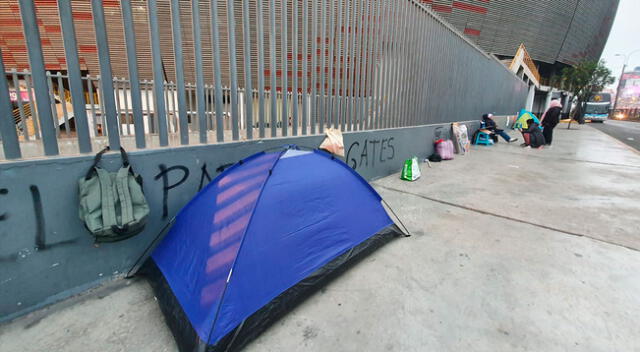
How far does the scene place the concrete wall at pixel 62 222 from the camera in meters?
1.74

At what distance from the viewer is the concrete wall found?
174 centimetres

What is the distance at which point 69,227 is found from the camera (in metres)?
1.92

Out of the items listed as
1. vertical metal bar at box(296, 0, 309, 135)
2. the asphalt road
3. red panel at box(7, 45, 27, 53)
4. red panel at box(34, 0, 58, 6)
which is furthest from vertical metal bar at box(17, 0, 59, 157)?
the asphalt road

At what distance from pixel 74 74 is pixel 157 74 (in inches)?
20.4

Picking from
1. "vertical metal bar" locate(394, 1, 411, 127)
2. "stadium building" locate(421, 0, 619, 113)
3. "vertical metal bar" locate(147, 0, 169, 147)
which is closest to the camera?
"vertical metal bar" locate(147, 0, 169, 147)

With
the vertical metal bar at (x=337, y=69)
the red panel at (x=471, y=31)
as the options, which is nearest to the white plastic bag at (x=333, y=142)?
the vertical metal bar at (x=337, y=69)

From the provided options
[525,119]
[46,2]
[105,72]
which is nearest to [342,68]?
[105,72]

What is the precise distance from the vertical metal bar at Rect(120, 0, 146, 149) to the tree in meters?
44.1

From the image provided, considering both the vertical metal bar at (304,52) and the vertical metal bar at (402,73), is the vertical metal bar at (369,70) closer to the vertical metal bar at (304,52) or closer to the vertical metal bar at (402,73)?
the vertical metal bar at (402,73)

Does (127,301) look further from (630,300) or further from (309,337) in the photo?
(630,300)

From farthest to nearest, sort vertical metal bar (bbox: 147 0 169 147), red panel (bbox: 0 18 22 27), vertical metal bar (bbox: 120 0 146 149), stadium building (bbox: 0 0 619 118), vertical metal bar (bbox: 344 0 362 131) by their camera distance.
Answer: red panel (bbox: 0 18 22 27) → stadium building (bbox: 0 0 619 118) → vertical metal bar (bbox: 344 0 362 131) → vertical metal bar (bbox: 147 0 169 147) → vertical metal bar (bbox: 120 0 146 149)

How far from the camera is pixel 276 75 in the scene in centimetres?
335

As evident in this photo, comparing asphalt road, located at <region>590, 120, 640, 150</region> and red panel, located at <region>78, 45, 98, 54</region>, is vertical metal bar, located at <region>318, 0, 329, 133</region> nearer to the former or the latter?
red panel, located at <region>78, 45, 98, 54</region>

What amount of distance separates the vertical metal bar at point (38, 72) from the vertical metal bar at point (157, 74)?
64 cm
